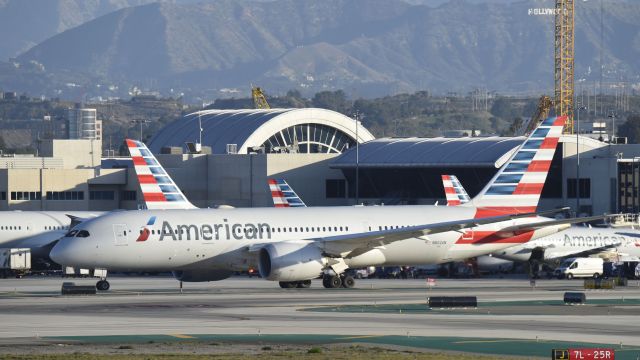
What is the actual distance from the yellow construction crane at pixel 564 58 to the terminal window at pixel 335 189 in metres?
60.3

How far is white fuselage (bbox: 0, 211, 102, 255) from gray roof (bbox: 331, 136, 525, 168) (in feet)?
123

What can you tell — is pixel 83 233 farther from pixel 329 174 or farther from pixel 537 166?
pixel 329 174

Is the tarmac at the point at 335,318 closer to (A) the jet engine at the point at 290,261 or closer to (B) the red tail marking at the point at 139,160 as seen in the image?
(A) the jet engine at the point at 290,261

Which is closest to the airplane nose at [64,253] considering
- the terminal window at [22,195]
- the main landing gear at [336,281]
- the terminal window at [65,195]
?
the main landing gear at [336,281]

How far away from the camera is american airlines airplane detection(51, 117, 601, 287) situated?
67.6 meters

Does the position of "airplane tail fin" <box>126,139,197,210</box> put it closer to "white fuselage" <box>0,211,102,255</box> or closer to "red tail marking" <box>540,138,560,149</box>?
"white fuselage" <box>0,211,102,255</box>

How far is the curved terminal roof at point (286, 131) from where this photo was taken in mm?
144250

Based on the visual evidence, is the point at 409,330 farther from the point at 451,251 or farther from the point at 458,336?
the point at 451,251

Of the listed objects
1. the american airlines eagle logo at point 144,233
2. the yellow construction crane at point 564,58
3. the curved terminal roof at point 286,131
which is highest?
the yellow construction crane at point 564,58

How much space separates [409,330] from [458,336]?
2554 mm

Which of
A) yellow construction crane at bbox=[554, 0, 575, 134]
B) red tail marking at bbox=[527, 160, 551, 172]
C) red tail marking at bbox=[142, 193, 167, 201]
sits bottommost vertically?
red tail marking at bbox=[142, 193, 167, 201]

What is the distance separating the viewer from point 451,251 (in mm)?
72188

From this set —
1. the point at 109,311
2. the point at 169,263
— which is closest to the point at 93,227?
the point at 169,263

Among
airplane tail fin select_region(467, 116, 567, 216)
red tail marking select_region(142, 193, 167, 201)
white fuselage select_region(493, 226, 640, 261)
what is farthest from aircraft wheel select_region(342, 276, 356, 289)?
red tail marking select_region(142, 193, 167, 201)
